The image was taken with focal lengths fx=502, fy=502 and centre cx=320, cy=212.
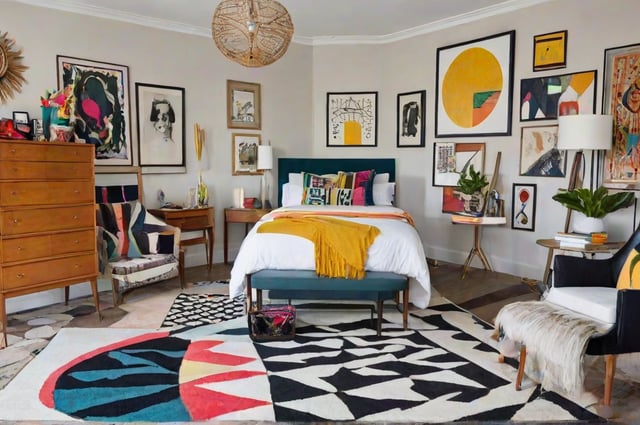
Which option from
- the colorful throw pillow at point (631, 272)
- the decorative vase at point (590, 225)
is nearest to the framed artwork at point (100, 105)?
the decorative vase at point (590, 225)

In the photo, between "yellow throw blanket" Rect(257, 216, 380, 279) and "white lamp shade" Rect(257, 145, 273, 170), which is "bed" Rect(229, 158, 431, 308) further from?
"white lamp shade" Rect(257, 145, 273, 170)

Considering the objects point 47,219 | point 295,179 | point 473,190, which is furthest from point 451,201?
point 47,219

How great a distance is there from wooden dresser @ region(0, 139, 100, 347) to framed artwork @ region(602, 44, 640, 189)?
4.38 meters

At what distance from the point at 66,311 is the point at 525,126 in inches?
184

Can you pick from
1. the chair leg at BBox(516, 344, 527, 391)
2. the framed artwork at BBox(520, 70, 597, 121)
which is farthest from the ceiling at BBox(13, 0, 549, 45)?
the chair leg at BBox(516, 344, 527, 391)

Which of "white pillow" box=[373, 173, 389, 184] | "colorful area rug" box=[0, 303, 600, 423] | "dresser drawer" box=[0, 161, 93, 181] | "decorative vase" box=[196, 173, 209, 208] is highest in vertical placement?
"dresser drawer" box=[0, 161, 93, 181]

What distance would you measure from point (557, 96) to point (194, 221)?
3.86 meters

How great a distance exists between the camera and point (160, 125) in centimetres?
545

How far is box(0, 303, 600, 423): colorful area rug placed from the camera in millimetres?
2527

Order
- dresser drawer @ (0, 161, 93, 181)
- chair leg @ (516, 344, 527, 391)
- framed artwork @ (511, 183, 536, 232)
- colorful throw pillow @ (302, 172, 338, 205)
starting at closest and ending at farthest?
chair leg @ (516, 344, 527, 391) → dresser drawer @ (0, 161, 93, 181) → framed artwork @ (511, 183, 536, 232) → colorful throw pillow @ (302, 172, 338, 205)

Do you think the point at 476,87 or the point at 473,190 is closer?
the point at 473,190

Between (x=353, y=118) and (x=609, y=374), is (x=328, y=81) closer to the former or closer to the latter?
(x=353, y=118)

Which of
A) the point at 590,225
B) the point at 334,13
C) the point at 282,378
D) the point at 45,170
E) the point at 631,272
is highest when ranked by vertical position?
the point at 334,13

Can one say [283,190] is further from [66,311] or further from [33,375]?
[33,375]
